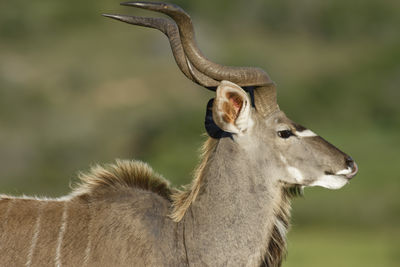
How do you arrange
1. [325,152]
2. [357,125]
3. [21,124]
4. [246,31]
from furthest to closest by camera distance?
[246,31] → [357,125] → [21,124] → [325,152]

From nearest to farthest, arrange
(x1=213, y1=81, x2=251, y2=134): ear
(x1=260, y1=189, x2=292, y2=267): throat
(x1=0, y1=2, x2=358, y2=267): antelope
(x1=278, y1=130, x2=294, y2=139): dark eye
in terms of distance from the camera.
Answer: (x1=0, y1=2, x2=358, y2=267): antelope → (x1=213, y1=81, x2=251, y2=134): ear → (x1=260, y1=189, x2=292, y2=267): throat → (x1=278, y1=130, x2=294, y2=139): dark eye

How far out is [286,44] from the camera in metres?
50.1

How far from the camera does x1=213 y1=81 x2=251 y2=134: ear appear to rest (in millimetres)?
4770

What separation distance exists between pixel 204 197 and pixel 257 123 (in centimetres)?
58

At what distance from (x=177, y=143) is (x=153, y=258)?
18.1m

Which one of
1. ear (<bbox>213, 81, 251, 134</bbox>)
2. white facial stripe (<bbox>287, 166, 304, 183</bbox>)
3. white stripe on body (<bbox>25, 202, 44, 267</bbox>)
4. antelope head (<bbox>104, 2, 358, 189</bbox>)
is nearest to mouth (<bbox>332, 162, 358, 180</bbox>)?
antelope head (<bbox>104, 2, 358, 189</bbox>)

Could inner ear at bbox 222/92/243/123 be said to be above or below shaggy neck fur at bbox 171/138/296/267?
above

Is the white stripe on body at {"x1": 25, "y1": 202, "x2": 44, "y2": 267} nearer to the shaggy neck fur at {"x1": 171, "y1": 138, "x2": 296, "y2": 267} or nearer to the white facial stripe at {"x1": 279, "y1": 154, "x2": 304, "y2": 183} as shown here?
the shaggy neck fur at {"x1": 171, "y1": 138, "x2": 296, "y2": 267}

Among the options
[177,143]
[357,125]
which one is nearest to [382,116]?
[357,125]

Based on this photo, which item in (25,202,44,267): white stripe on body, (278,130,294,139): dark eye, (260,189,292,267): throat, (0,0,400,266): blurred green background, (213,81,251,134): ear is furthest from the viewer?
(0,0,400,266): blurred green background

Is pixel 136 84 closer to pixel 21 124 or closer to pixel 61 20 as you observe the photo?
pixel 21 124

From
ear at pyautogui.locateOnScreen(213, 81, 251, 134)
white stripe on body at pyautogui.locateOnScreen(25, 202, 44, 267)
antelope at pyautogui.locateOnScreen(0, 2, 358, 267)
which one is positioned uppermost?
ear at pyautogui.locateOnScreen(213, 81, 251, 134)

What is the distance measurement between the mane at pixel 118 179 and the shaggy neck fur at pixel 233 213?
0.21 metres

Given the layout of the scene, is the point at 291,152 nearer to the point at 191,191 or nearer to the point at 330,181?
the point at 330,181
